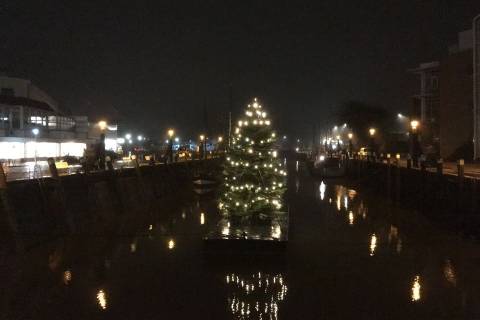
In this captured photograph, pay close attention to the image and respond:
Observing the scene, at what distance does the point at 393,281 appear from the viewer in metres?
14.5

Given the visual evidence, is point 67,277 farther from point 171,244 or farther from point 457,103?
point 457,103

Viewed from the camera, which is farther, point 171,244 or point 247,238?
point 171,244

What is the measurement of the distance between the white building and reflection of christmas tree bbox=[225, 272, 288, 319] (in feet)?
144

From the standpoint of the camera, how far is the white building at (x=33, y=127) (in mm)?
63844

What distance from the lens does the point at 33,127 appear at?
231ft

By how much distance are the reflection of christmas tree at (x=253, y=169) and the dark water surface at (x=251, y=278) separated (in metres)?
1.70

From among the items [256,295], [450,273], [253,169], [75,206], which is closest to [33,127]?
[75,206]

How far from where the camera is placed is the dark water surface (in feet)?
38.8

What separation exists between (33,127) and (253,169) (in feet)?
183

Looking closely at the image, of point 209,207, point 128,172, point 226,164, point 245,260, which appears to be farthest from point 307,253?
point 128,172

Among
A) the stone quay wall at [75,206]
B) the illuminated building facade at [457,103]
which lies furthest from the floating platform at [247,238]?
the illuminated building facade at [457,103]

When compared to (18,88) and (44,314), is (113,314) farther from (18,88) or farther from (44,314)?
(18,88)

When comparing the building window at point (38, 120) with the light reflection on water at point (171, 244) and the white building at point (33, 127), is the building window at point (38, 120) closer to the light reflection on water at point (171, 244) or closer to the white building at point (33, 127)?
the white building at point (33, 127)

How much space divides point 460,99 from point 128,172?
1664 inches
